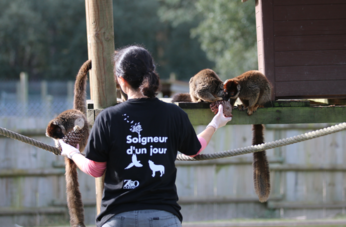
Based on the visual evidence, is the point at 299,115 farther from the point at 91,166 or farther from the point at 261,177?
the point at 91,166

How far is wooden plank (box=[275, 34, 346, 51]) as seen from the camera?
339 centimetres

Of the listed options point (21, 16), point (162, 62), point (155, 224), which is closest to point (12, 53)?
point (21, 16)

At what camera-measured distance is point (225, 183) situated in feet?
20.8

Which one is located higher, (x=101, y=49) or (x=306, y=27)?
(x=306, y=27)

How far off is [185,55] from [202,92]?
2559 centimetres

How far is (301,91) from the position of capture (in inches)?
134

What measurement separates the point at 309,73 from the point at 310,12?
1.83 ft

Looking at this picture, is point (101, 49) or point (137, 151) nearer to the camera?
point (137, 151)

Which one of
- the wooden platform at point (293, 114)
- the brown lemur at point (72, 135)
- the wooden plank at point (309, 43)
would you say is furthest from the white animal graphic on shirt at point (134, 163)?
the wooden plank at point (309, 43)

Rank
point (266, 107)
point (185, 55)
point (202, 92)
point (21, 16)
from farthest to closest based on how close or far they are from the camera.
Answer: point (185, 55), point (21, 16), point (202, 92), point (266, 107)

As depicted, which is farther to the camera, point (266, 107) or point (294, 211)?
point (294, 211)

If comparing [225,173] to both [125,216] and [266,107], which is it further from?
[125,216]

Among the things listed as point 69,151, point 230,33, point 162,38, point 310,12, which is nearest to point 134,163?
point 69,151

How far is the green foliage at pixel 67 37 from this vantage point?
22.9m
